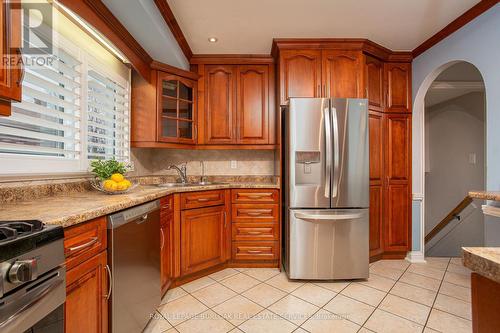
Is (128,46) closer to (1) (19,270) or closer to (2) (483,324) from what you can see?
(1) (19,270)

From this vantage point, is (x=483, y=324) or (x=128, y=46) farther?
(x=128, y=46)

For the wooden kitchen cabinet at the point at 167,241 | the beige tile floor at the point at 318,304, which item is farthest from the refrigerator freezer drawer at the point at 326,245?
the wooden kitchen cabinet at the point at 167,241

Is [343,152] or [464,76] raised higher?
[464,76]

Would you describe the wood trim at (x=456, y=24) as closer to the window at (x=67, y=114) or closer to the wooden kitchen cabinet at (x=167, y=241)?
the wooden kitchen cabinet at (x=167, y=241)

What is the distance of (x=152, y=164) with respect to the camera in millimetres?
2936

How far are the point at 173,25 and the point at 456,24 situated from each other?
2.63 meters

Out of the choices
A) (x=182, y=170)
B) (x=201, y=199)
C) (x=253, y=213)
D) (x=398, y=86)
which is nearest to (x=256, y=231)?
(x=253, y=213)

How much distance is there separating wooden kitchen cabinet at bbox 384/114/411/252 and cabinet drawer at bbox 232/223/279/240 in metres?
1.39

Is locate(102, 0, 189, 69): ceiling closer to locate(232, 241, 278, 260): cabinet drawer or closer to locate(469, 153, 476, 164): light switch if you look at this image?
locate(232, 241, 278, 260): cabinet drawer

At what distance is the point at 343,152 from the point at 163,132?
6.17 feet

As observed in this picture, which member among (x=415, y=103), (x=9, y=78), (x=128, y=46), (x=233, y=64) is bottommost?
(x=9, y=78)

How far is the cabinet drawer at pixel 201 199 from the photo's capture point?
2.09 meters

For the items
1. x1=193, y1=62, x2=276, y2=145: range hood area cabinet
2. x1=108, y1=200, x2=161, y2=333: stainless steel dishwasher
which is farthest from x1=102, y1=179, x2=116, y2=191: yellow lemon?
x1=193, y1=62, x2=276, y2=145: range hood area cabinet

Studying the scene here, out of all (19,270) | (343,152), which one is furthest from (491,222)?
(19,270)
